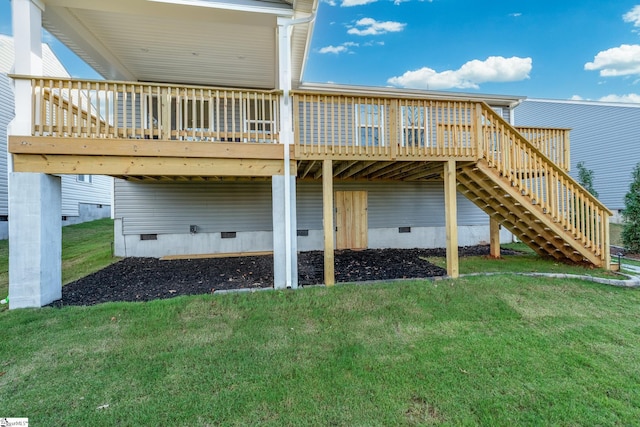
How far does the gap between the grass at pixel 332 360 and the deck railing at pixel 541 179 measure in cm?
165

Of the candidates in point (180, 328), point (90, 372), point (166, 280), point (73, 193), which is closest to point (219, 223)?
point (166, 280)

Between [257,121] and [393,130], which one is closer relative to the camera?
[257,121]

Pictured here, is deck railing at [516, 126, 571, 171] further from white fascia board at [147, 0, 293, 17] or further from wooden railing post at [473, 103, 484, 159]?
white fascia board at [147, 0, 293, 17]

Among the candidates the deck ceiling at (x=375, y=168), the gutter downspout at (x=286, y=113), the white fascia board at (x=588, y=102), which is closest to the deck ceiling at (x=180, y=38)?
the gutter downspout at (x=286, y=113)

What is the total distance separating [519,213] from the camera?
5.98m

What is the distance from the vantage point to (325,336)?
3387 millimetres

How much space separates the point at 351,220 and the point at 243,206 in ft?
11.0

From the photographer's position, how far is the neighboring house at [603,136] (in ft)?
47.0

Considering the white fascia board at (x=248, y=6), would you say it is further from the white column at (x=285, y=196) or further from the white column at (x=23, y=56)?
the white column at (x=23, y=56)

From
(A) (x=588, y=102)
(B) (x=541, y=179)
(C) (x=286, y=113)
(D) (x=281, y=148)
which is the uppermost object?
(A) (x=588, y=102)

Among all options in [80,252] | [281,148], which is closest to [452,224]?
[281,148]

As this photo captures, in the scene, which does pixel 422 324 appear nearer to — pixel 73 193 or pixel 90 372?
pixel 90 372

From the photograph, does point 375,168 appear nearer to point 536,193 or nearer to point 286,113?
point 286,113

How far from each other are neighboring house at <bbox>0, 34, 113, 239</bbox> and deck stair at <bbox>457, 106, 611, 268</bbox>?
9.88m
